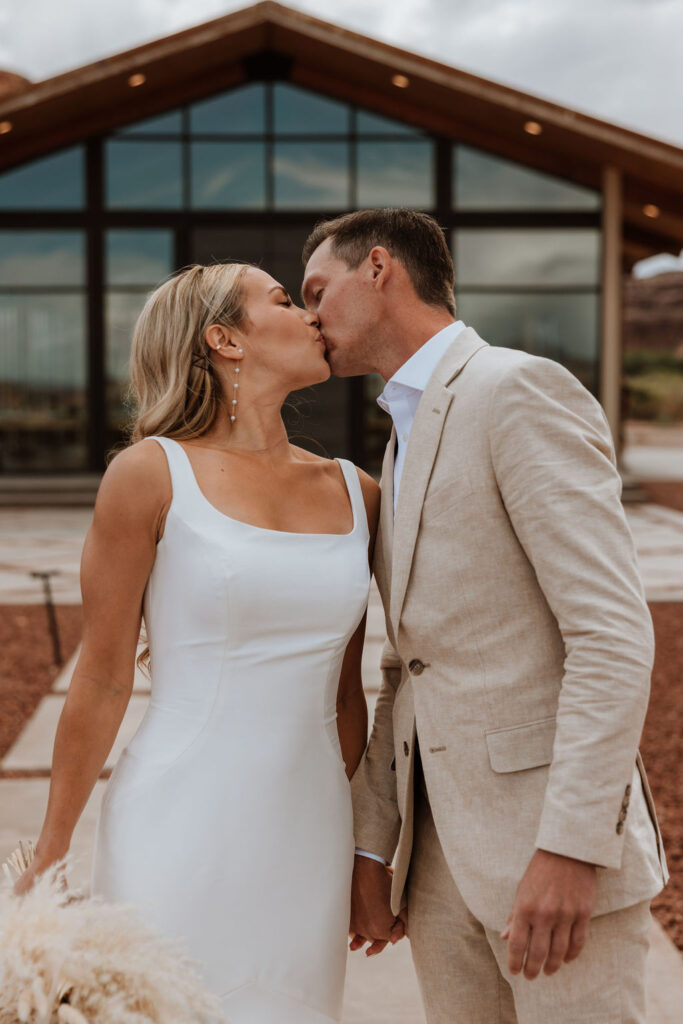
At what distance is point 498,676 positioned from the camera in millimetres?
1800

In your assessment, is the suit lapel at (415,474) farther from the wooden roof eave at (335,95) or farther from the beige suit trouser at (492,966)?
the wooden roof eave at (335,95)

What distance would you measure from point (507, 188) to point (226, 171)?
4.87 meters

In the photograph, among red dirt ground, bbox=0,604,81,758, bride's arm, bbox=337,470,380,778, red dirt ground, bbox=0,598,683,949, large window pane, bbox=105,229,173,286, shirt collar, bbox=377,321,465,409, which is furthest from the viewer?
large window pane, bbox=105,229,173,286

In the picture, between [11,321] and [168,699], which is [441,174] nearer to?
[11,321]

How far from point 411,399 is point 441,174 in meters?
17.2

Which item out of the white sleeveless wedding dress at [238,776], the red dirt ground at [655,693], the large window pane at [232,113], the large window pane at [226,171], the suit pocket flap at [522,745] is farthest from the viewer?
the large window pane at [226,171]

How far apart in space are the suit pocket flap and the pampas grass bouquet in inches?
24.9

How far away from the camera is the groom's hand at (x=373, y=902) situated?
211 cm

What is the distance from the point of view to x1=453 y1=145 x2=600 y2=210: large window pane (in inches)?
715

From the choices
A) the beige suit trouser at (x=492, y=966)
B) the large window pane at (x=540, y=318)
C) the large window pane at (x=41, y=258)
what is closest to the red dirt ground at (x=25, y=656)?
the beige suit trouser at (x=492, y=966)

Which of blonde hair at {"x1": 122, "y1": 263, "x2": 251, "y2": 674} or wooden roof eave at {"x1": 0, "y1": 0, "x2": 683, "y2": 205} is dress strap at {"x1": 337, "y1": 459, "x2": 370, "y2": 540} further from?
wooden roof eave at {"x1": 0, "y1": 0, "x2": 683, "y2": 205}

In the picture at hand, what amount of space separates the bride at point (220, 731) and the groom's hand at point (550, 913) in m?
0.45

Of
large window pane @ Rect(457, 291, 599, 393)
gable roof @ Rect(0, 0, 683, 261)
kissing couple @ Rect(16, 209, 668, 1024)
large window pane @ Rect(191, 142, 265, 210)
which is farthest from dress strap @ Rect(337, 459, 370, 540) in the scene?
large window pane @ Rect(191, 142, 265, 210)

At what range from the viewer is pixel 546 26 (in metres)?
124
